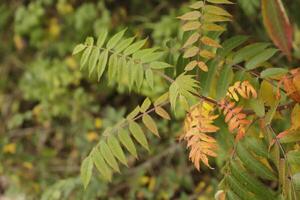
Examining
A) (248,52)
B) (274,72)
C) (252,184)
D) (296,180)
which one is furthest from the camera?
(248,52)

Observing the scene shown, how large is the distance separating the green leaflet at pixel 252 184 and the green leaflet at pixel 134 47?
519mm

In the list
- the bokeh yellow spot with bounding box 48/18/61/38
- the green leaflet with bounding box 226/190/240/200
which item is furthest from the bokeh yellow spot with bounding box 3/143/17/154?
the green leaflet with bounding box 226/190/240/200

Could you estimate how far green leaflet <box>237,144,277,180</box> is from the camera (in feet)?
5.18

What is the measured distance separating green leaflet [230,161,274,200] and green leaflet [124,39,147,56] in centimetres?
52

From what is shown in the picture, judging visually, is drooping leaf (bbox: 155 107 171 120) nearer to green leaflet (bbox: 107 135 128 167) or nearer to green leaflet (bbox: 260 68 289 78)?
green leaflet (bbox: 107 135 128 167)

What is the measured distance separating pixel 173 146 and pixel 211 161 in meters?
Answer: 0.28

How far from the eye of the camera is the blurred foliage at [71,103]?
301 cm

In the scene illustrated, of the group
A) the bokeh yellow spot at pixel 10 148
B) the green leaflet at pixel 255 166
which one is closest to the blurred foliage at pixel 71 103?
the bokeh yellow spot at pixel 10 148

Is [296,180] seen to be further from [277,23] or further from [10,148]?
[10,148]

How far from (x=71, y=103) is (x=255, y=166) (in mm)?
2188

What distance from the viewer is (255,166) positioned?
5.18 ft

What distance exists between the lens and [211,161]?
9.68 feet

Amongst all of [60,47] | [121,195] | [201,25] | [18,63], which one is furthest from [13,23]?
[201,25]

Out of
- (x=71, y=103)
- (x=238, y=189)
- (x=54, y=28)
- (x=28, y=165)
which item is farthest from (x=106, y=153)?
(x=54, y=28)
